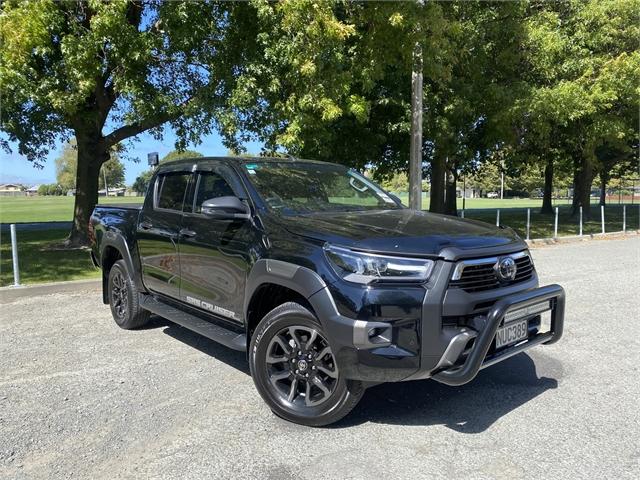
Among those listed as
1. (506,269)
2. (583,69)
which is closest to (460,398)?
(506,269)

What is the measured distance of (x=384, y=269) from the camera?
10.9 ft

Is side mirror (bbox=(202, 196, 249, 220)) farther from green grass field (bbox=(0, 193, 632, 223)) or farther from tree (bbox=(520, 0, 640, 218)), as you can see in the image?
tree (bbox=(520, 0, 640, 218))

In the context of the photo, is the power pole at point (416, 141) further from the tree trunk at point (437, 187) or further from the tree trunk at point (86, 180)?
the tree trunk at point (437, 187)

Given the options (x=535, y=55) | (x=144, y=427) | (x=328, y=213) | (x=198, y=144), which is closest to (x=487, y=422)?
(x=328, y=213)

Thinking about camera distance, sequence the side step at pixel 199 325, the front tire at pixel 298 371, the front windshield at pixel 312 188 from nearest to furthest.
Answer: the front tire at pixel 298 371 → the side step at pixel 199 325 → the front windshield at pixel 312 188

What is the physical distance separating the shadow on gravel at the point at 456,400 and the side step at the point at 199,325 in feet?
3.30

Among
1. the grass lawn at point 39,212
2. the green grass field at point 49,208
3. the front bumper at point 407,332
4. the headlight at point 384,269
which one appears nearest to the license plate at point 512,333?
the front bumper at point 407,332

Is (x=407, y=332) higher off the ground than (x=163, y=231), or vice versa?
(x=163, y=231)

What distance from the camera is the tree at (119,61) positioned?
8.78 metres

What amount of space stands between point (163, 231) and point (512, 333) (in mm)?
3226

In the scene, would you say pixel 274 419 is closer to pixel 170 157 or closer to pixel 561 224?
pixel 561 224

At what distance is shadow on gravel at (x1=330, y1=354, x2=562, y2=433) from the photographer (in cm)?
376

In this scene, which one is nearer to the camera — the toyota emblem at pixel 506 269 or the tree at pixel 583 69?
the toyota emblem at pixel 506 269

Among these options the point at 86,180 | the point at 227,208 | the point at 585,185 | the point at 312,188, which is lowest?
the point at 227,208
